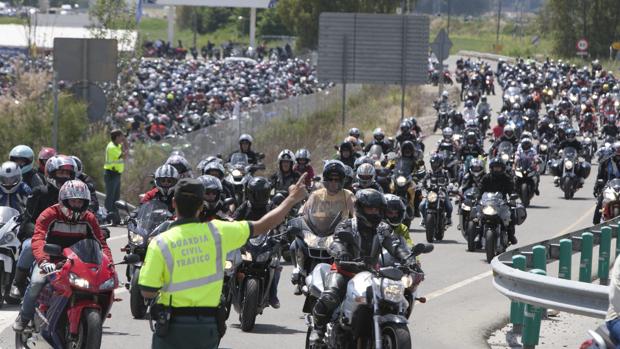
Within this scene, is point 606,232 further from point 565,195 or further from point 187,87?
point 187,87

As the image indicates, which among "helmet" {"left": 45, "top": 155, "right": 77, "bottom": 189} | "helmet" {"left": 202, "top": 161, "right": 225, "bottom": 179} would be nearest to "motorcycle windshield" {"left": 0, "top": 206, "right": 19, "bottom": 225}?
"helmet" {"left": 45, "top": 155, "right": 77, "bottom": 189}

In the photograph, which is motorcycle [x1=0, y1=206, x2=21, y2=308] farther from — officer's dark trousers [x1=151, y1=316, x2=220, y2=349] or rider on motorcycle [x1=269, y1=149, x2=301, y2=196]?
officer's dark trousers [x1=151, y1=316, x2=220, y2=349]

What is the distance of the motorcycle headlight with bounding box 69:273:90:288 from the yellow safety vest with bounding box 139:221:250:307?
2.70 m

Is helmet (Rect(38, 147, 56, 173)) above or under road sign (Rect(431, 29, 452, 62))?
above

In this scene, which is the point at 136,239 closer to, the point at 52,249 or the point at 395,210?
the point at 395,210

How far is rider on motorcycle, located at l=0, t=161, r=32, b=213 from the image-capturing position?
15781 millimetres

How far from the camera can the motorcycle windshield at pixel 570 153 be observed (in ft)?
116

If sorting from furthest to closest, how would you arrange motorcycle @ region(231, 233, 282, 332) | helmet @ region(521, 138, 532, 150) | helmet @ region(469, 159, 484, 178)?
helmet @ region(521, 138, 532, 150)
helmet @ region(469, 159, 484, 178)
motorcycle @ region(231, 233, 282, 332)

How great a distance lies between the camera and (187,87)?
71438mm

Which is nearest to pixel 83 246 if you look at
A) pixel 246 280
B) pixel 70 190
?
pixel 70 190

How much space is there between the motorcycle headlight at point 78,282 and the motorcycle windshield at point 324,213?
3956 millimetres

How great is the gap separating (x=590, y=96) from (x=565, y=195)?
105ft

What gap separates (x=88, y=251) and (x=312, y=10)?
352 ft

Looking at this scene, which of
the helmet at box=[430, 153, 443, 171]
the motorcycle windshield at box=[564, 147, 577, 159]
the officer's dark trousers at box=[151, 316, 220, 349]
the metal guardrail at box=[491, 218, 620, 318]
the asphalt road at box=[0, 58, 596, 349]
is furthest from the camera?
the motorcycle windshield at box=[564, 147, 577, 159]
